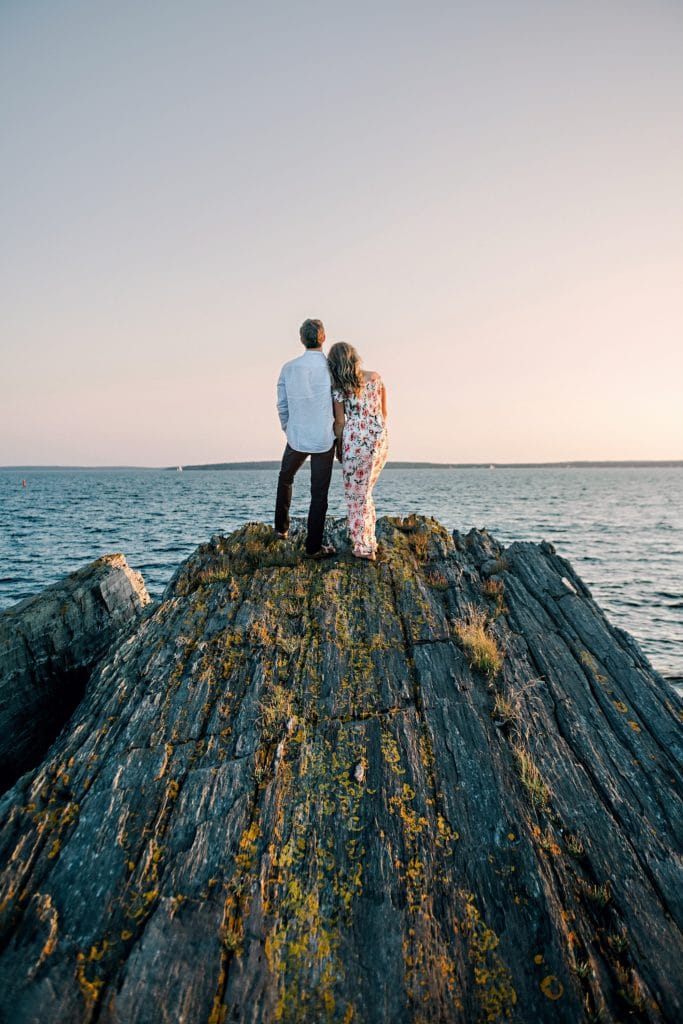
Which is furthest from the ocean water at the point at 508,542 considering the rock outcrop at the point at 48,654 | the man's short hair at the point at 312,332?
the man's short hair at the point at 312,332

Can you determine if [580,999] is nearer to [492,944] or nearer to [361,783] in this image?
[492,944]

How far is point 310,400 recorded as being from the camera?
691cm

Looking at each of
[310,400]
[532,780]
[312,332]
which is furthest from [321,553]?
[532,780]

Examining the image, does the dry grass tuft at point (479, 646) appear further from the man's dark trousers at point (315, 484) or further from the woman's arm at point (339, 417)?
the woman's arm at point (339, 417)

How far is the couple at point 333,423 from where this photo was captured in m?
6.86

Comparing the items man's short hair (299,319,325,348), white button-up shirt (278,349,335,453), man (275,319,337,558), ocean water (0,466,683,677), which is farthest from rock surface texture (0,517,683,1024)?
ocean water (0,466,683,677)

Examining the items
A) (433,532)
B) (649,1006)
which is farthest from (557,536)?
(649,1006)

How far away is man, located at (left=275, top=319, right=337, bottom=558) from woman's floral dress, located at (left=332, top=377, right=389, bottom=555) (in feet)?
0.92

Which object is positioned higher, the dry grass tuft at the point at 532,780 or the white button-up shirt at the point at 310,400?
the white button-up shirt at the point at 310,400

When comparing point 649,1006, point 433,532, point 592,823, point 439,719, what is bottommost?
point 649,1006

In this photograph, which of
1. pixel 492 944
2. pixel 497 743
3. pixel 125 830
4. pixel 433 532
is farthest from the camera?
pixel 433 532

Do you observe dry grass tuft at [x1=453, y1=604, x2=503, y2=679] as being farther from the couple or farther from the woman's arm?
the woman's arm

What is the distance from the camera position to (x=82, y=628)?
7598 mm

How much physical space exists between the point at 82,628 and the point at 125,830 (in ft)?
16.1
